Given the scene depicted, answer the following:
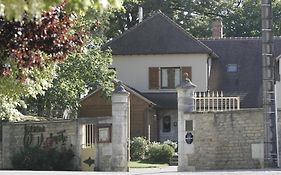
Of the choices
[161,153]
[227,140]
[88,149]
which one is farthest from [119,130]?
[161,153]

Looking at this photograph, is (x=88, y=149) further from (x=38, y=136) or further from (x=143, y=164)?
(x=143, y=164)

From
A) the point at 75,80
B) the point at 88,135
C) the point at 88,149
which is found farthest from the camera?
the point at 75,80

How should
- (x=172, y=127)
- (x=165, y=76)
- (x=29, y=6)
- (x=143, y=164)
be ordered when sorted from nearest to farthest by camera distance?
(x=29, y=6)
(x=143, y=164)
(x=172, y=127)
(x=165, y=76)

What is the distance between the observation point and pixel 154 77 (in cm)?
4438

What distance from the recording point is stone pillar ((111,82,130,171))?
25969 millimetres

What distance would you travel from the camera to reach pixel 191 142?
2517cm

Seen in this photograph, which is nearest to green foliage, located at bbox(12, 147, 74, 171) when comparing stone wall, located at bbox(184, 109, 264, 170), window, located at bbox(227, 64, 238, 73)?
stone wall, located at bbox(184, 109, 264, 170)

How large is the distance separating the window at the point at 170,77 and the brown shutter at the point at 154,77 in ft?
1.20

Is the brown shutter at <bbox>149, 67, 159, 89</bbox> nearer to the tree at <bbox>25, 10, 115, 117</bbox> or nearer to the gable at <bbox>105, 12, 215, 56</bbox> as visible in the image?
the gable at <bbox>105, 12, 215, 56</bbox>

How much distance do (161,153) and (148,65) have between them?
37.1ft

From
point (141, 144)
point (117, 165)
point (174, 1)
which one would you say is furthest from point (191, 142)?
point (174, 1)

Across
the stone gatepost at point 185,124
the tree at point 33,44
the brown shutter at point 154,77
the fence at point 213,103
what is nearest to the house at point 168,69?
the brown shutter at point 154,77

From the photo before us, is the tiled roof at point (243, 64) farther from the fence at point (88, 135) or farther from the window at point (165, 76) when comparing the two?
the fence at point (88, 135)

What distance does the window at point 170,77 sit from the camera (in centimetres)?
4422
